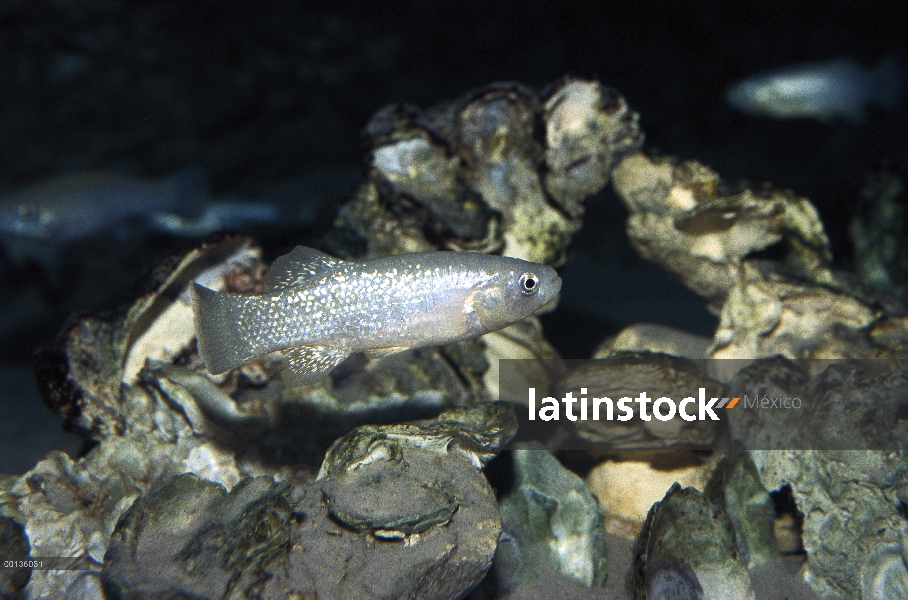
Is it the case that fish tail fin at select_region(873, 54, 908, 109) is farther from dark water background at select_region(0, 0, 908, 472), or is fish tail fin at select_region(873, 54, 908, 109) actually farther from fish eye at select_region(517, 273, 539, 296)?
fish eye at select_region(517, 273, 539, 296)

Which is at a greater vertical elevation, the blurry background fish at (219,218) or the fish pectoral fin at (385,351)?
the fish pectoral fin at (385,351)

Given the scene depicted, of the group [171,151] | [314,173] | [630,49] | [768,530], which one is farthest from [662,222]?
[171,151]

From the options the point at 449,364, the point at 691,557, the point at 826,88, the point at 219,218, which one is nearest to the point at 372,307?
the point at 449,364

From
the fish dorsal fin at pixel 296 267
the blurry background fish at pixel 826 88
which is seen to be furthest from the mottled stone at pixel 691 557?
the blurry background fish at pixel 826 88

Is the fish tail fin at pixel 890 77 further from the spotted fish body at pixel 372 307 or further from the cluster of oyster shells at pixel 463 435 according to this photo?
the spotted fish body at pixel 372 307

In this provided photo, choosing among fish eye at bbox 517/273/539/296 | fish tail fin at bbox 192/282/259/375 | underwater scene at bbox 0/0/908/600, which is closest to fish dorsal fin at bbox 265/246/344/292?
underwater scene at bbox 0/0/908/600

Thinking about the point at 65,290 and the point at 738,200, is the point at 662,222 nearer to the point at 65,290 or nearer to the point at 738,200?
the point at 738,200

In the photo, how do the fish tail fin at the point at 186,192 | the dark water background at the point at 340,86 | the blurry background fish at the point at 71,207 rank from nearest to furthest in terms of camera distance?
the blurry background fish at the point at 71,207 → the fish tail fin at the point at 186,192 → the dark water background at the point at 340,86
